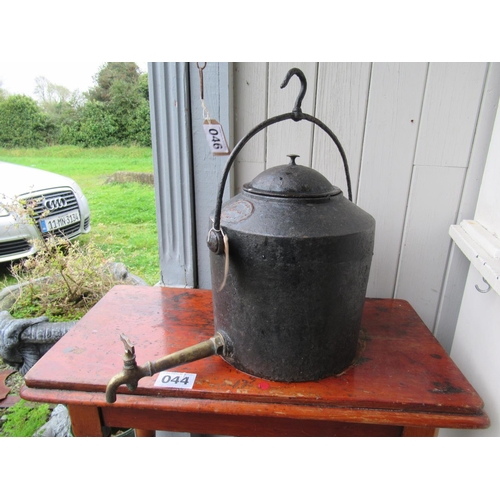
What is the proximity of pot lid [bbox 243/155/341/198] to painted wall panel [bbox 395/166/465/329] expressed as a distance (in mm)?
480

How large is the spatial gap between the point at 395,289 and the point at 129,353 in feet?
3.09

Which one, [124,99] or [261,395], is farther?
[124,99]

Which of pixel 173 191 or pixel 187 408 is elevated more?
pixel 173 191

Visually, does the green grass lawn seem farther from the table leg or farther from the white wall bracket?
the white wall bracket

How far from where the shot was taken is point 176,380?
843 mm

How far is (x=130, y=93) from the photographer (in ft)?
13.4

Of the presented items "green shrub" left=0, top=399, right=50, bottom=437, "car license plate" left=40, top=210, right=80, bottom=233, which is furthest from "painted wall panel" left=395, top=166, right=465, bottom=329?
"car license plate" left=40, top=210, right=80, bottom=233

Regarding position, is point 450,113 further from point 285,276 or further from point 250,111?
point 285,276

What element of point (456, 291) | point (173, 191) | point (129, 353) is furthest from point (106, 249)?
point (456, 291)

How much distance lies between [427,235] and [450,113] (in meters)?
0.39

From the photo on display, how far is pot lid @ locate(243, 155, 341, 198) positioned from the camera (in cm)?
82

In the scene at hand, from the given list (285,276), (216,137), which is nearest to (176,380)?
(285,276)

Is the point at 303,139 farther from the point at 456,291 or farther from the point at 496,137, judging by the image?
the point at 456,291

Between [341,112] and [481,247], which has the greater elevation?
[341,112]
